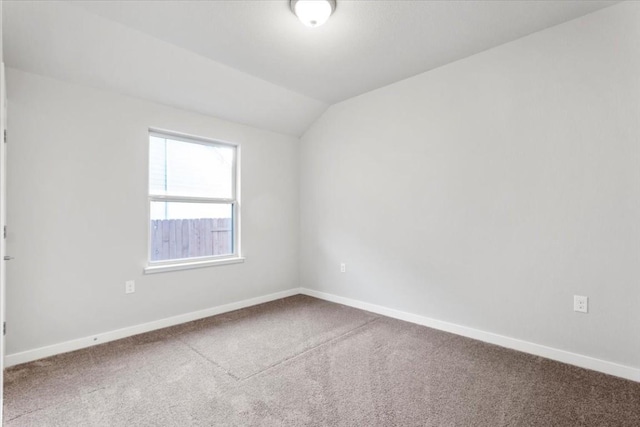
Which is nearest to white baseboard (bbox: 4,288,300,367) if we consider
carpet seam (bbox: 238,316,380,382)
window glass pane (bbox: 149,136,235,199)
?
window glass pane (bbox: 149,136,235,199)

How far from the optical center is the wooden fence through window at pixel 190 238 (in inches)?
126

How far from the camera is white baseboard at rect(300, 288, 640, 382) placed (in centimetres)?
217

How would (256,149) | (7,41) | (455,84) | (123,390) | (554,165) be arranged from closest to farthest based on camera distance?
(123,390) → (7,41) → (554,165) → (455,84) → (256,149)

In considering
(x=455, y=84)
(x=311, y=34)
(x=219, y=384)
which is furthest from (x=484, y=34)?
(x=219, y=384)

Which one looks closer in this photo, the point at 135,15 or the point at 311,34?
the point at 135,15

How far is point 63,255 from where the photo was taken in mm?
2564

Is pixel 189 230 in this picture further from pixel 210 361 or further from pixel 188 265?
pixel 210 361

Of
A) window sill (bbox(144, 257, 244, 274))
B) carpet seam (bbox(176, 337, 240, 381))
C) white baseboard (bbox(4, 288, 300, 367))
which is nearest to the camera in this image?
carpet seam (bbox(176, 337, 240, 381))

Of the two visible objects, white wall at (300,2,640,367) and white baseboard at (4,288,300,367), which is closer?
white wall at (300,2,640,367)

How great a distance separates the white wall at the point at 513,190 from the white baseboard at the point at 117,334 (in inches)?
51.8

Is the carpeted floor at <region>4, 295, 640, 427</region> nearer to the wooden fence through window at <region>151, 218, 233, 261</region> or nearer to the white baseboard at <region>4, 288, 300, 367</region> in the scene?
the white baseboard at <region>4, 288, 300, 367</region>

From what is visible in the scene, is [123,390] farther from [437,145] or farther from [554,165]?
[554,165]

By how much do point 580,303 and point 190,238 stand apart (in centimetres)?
342

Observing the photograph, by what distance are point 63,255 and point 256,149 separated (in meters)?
2.15
